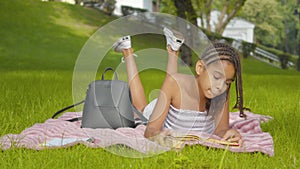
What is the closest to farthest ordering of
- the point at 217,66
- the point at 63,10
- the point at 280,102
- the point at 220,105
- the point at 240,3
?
1. the point at 217,66
2. the point at 220,105
3. the point at 280,102
4. the point at 240,3
5. the point at 63,10

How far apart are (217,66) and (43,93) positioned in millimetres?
3690

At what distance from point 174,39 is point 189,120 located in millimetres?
605

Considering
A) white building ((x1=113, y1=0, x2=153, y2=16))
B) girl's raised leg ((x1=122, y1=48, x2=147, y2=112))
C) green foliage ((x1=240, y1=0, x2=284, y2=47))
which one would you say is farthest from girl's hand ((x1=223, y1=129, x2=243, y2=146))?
green foliage ((x1=240, y1=0, x2=284, y2=47))

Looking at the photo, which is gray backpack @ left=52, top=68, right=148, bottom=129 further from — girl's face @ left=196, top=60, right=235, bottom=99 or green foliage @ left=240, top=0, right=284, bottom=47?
green foliage @ left=240, top=0, right=284, bottom=47

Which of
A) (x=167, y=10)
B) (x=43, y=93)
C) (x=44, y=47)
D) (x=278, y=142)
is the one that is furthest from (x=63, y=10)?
(x=278, y=142)

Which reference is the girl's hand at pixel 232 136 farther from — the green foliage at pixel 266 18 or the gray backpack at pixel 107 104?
the green foliage at pixel 266 18

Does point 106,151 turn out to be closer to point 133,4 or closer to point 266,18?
point 133,4

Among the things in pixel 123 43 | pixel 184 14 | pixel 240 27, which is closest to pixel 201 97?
pixel 123 43

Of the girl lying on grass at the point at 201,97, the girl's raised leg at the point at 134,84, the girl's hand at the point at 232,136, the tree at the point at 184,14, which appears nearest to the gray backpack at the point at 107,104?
the girl's raised leg at the point at 134,84

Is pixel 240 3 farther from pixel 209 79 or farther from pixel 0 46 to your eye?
pixel 209 79

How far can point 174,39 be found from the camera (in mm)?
3795

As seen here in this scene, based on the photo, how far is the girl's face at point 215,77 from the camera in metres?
3.21

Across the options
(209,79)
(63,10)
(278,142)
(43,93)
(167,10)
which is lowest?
(63,10)

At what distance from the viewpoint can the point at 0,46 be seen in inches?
652
